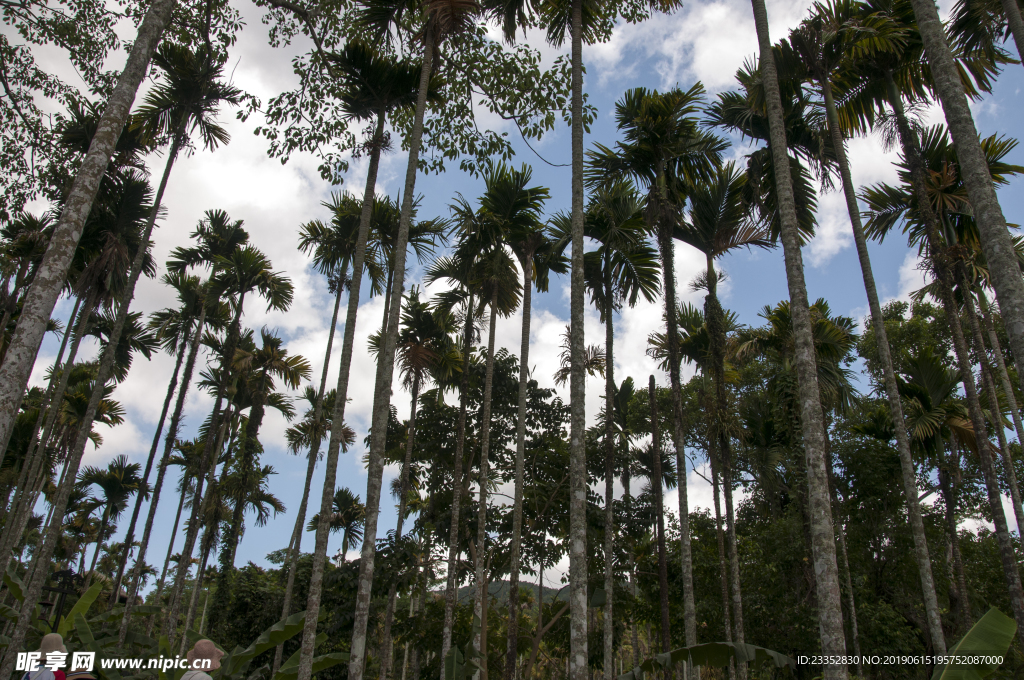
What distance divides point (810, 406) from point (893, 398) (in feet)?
16.1

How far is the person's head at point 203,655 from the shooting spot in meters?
5.05

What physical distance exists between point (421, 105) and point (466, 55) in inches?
76.3

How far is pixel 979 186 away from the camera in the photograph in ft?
21.2

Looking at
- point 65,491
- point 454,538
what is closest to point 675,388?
point 454,538

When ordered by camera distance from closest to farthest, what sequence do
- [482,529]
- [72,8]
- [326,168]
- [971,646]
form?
[971,646] → [72,8] → [326,168] → [482,529]

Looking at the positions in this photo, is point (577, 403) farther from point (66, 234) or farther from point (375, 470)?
point (66, 234)

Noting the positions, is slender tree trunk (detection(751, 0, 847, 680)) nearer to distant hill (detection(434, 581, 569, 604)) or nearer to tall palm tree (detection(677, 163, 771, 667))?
tall palm tree (detection(677, 163, 771, 667))

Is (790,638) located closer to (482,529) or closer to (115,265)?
(482,529)

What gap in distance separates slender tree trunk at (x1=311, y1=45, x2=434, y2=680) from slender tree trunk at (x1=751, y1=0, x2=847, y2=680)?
633 cm

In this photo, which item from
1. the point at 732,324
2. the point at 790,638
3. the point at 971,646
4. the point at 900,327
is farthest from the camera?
the point at 900,327

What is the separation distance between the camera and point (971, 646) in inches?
245

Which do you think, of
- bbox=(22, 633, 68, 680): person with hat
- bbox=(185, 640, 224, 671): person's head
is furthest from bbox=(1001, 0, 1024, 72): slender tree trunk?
bbox=(22, 633, 68, 680): person with hat

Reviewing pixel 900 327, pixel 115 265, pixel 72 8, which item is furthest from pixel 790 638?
pixel 72 8

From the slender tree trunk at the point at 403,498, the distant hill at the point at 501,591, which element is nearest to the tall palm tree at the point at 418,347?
the slender tree trunk at the point at 403,498
